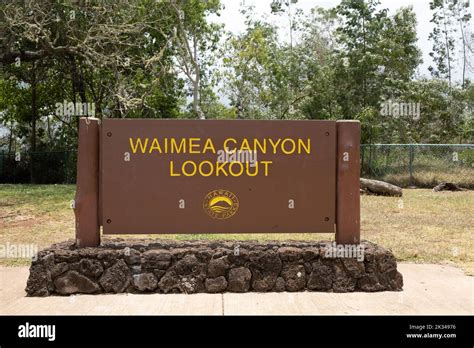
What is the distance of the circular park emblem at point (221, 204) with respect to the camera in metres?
6.28

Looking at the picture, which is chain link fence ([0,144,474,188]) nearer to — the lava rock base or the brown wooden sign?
the brown wooden sign

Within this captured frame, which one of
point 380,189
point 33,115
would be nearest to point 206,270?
point 380,189

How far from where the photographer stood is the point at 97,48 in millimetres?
21625

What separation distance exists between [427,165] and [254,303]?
18357 millimetres

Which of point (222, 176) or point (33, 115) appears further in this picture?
point (33, 115)

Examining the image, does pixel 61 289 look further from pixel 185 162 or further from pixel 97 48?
pixel 97 48

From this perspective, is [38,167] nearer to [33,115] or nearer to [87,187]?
[33,115]

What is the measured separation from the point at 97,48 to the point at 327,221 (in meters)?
17.4

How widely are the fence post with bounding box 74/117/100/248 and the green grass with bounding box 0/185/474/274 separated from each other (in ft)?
6.95

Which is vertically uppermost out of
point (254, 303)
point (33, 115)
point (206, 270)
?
point (33, 115)

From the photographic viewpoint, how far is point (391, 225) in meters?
11.4

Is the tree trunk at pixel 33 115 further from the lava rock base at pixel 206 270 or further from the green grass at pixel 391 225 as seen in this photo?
the lava rock base at pixel 206 270

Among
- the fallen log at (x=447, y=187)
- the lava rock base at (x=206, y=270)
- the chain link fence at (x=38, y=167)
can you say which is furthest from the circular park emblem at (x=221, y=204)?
the chain link fence at (x=38, y=167)

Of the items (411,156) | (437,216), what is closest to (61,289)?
(437,216)
